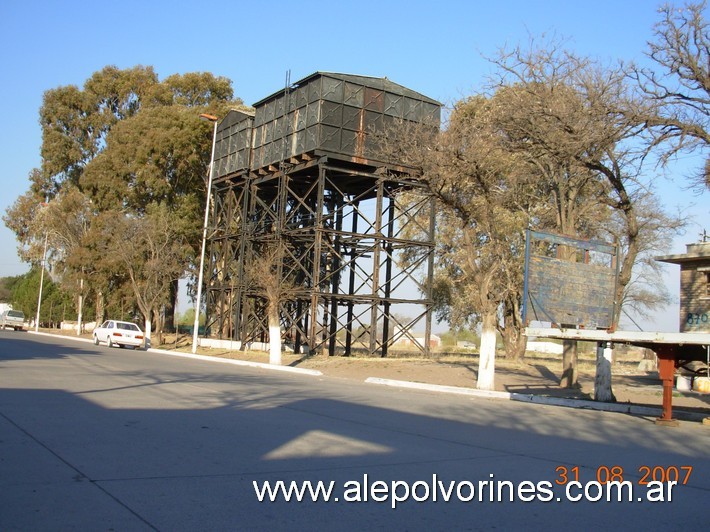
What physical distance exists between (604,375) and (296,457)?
1235 centimetres

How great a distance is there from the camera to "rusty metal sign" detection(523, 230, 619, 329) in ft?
56.4

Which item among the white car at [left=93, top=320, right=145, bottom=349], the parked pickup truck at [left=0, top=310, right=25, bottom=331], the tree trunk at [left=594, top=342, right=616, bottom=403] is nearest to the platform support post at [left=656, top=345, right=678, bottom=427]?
the tree trunk at [left=594, top=342, right=616, bottom=403]

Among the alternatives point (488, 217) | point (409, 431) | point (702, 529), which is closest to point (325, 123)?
point (488, 217)

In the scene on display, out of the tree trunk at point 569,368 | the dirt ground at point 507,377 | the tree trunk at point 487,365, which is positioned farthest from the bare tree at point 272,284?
the tree trunk at point 569,368

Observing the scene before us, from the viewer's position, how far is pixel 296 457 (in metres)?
8.59

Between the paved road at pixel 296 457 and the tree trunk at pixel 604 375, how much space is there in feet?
8.45

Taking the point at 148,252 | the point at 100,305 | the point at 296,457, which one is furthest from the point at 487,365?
the point at 100,305

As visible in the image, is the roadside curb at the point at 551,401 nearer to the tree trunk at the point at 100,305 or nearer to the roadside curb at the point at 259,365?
the roadside curb at the point at 259,365

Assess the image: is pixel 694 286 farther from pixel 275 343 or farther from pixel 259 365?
pixel 259 365

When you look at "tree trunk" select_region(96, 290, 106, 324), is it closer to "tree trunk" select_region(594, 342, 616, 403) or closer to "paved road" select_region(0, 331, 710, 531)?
"paved road" select_region(0, 331, 710, 531)

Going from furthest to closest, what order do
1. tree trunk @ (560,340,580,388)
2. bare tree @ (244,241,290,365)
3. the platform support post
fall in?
bare tree @ (244,241,290,365)
tree trunk @ (560,340,580,388)
the platform support post

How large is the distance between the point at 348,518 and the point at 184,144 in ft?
161

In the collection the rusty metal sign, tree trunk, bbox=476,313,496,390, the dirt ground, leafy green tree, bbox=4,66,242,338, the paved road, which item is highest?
leafy green tree, bbox=4,66,242,338

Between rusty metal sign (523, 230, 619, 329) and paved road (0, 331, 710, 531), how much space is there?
7.91ft
